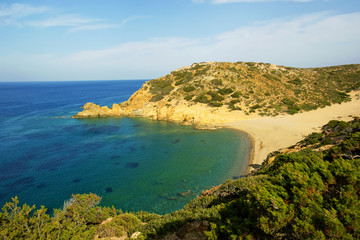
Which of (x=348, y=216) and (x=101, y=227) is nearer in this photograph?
(x=348, y=216)

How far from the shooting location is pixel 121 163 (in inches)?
971

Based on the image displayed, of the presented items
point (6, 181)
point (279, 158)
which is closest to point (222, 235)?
point (279, 158)

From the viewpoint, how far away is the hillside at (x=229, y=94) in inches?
1734

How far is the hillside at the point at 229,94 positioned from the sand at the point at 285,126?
9.38ft

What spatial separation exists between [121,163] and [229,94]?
1477 inches

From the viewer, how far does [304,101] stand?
46.8m

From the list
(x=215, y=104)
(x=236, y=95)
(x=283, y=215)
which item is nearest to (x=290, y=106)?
(x=236, y=95)

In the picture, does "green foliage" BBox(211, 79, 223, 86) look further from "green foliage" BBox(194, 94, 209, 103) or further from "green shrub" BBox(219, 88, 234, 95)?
"green foliage" BBox(194, 94, 209, 103)

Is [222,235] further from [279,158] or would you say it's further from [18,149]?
[18,149]

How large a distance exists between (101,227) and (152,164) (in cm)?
1417

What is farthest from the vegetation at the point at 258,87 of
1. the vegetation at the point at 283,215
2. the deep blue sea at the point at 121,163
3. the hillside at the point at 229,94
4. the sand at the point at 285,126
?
the vegetation at the point at 283,215

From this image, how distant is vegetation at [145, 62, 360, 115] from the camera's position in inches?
1805

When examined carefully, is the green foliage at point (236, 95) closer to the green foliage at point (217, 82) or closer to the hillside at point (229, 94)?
the hillside at point (229, 94)

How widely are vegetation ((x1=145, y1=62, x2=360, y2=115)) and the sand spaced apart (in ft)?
10.8
